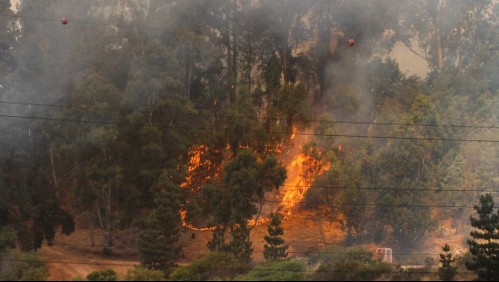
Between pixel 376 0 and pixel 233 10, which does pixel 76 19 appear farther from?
pixel 376 0

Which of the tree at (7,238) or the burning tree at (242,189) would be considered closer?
the burning tree at (242,189)

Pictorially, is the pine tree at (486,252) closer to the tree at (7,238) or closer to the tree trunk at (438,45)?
the tree trunk at (438,45)

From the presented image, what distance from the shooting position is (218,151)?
5356cm

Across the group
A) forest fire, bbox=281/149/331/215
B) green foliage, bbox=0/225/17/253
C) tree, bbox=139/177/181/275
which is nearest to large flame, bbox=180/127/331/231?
forest fire, bbox=281/149/331/215

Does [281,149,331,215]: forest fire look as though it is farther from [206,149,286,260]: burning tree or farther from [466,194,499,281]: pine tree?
[466,194,499,281]: pine tree

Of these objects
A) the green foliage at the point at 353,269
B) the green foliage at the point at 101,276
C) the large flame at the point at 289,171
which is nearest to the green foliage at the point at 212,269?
the green foliage at the point at 101,276

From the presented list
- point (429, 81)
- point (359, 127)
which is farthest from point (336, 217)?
point (429, 81)

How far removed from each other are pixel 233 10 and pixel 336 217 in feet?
65.8

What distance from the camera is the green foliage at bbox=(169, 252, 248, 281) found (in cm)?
3525

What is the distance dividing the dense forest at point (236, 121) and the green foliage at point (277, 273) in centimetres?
624

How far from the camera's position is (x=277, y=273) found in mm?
32531

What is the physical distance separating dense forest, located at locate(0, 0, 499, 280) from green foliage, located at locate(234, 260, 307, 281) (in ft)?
20.5

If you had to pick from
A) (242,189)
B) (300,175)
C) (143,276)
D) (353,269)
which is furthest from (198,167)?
(353,269)

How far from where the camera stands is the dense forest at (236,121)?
47.6 m
